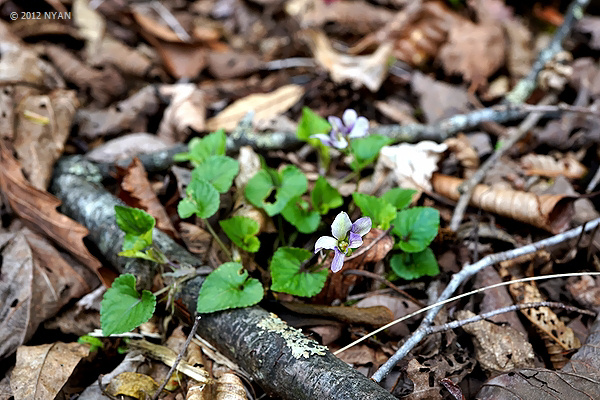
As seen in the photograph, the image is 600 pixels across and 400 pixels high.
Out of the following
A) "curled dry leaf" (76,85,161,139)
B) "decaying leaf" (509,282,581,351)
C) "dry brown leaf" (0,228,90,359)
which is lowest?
"dry brown leaf" (0,228,90,359)

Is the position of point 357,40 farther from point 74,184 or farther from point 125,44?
point 74,184

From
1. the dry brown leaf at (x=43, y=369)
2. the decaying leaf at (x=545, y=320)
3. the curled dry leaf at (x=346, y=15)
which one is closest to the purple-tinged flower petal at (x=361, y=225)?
the decaying leaf at (x=545, y=320)

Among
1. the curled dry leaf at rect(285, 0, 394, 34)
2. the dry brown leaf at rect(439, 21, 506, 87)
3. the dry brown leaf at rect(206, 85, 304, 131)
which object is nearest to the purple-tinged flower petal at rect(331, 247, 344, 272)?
the dry brown leaf at rect(206, 85, 304, 131)

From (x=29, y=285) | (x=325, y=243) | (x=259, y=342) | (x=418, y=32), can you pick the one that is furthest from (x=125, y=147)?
(x=418, y=32)

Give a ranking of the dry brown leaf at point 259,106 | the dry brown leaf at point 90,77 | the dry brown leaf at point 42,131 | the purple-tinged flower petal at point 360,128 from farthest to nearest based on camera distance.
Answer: the dry brown leaf at point 90,77
the dry brown leaf at point 259,106
the dry brown leaf at point 42,131
the purple-tinged flower petal at point 360,128

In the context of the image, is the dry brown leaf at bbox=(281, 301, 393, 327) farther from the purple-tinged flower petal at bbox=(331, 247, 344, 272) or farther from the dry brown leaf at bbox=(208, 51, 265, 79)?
the dry brown leaf at bbox=(208, 51, 265, 79)

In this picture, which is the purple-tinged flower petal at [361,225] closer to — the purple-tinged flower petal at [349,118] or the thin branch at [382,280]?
the thin branch at [382,280]
